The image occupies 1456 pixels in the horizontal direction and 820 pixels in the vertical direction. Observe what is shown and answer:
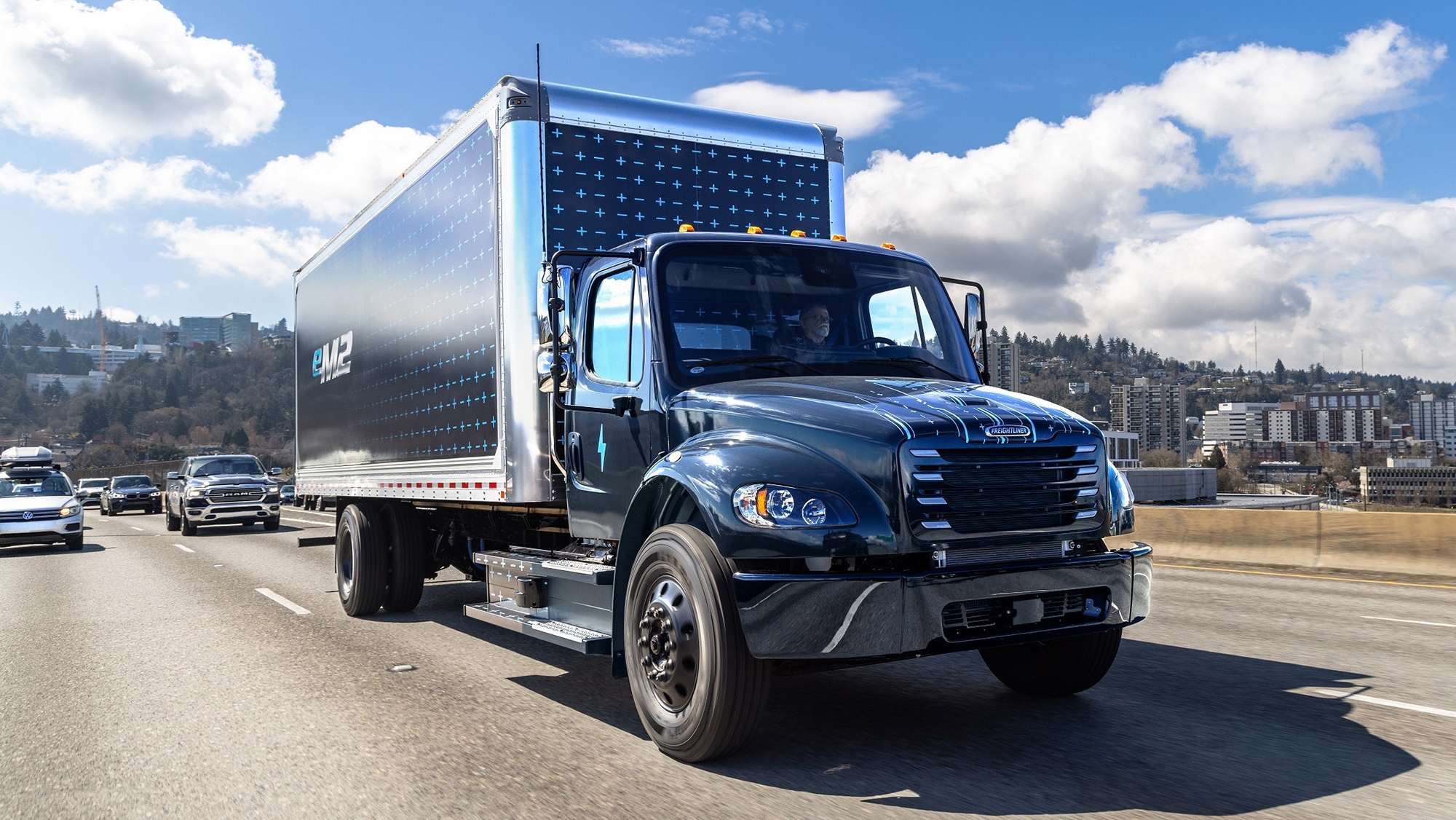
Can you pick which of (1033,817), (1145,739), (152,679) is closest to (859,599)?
(1033,817)

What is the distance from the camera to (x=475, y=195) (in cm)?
775

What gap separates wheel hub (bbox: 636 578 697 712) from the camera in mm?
4746

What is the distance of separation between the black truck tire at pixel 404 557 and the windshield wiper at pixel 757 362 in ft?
17.3

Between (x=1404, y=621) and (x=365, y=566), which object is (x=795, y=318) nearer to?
(x=365, y=566)

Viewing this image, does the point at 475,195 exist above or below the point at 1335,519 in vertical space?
above

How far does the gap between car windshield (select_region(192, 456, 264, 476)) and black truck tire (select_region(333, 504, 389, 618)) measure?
20.1m

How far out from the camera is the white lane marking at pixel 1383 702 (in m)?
5.46

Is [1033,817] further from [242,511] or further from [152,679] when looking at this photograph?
[242,511]

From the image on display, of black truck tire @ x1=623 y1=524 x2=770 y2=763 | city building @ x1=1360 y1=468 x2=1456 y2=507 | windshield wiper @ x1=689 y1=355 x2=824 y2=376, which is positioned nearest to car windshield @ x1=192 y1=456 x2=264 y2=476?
windshield wiper @ x1=689 y1=355 x2=824 y2=376

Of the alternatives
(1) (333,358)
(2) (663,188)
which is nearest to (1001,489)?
(2) (663,188)

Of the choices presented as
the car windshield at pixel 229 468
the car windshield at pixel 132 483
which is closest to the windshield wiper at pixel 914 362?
the car windshield at pixel 229 468

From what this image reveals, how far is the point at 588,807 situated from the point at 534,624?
217 centimetres

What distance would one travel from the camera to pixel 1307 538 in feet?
45.1

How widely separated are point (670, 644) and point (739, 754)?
56 centimetres
